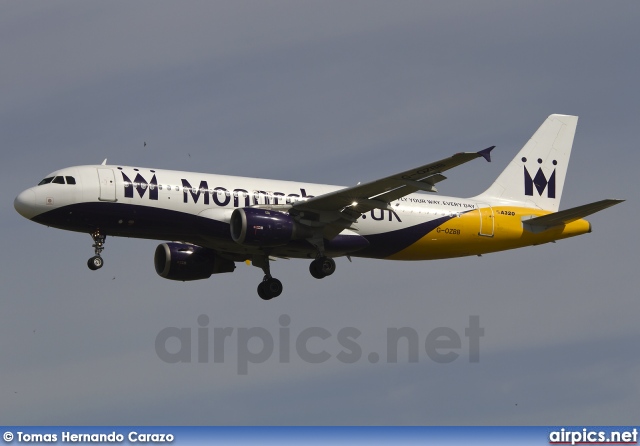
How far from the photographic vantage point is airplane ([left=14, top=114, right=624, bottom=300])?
176 ft

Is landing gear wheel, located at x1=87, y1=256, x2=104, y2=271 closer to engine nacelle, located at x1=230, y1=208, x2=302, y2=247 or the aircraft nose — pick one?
the aircraft nose

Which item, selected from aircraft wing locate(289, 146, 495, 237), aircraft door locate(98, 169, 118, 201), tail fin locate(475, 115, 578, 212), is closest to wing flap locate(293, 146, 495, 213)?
aircraft wing locate(289, 146, 495, 237)

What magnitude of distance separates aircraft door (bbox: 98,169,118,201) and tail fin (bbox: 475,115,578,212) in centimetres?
1793

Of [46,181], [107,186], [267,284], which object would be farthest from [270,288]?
[46,181]

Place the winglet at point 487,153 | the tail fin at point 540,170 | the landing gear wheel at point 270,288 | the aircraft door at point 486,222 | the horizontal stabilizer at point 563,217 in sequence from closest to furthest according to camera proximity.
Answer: the winglet at point 487,153 → the horizontal stabilizer at point 563,217 → the landing gear wheel at point 270,288 → the aircraft door at point 486,222 → the tail fin at point 540,170

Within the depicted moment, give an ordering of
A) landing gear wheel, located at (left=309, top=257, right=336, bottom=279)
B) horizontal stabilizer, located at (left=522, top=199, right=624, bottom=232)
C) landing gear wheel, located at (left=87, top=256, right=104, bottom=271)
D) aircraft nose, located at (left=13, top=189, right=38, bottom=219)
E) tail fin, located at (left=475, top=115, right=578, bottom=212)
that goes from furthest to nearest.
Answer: tail fin, located at (left=475, top=115, right=578, bottom=212)
horizontal stabilizer, located at (left=522, top=199, right=624, bottom=232)
landing gear wheel, located at (left=309, top=257, right=336, bottom=279)
landing gear wheel, located at (left=87, top=256, right=104, bottom=271)
aircraft nose, located at (left=13, top=189, right=38, bottom=219)

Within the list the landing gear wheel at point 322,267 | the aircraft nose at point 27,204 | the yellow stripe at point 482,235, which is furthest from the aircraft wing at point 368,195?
the aircraft nose at point 27,204

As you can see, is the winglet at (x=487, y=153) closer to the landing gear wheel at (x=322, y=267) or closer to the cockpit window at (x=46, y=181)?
the landing gear wheel at (x=322, y=267)

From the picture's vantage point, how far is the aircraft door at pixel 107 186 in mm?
53656

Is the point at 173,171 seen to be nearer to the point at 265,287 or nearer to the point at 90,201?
the point at 90,201

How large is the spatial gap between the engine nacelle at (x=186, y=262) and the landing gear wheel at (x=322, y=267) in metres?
5.22

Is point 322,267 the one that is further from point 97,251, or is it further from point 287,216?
point 97,251

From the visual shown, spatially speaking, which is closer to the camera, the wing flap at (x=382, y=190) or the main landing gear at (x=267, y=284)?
the wing flap at (x=382, y=190)

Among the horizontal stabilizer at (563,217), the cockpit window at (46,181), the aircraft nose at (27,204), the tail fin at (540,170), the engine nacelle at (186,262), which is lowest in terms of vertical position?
the engine nacelle at (186,262)
